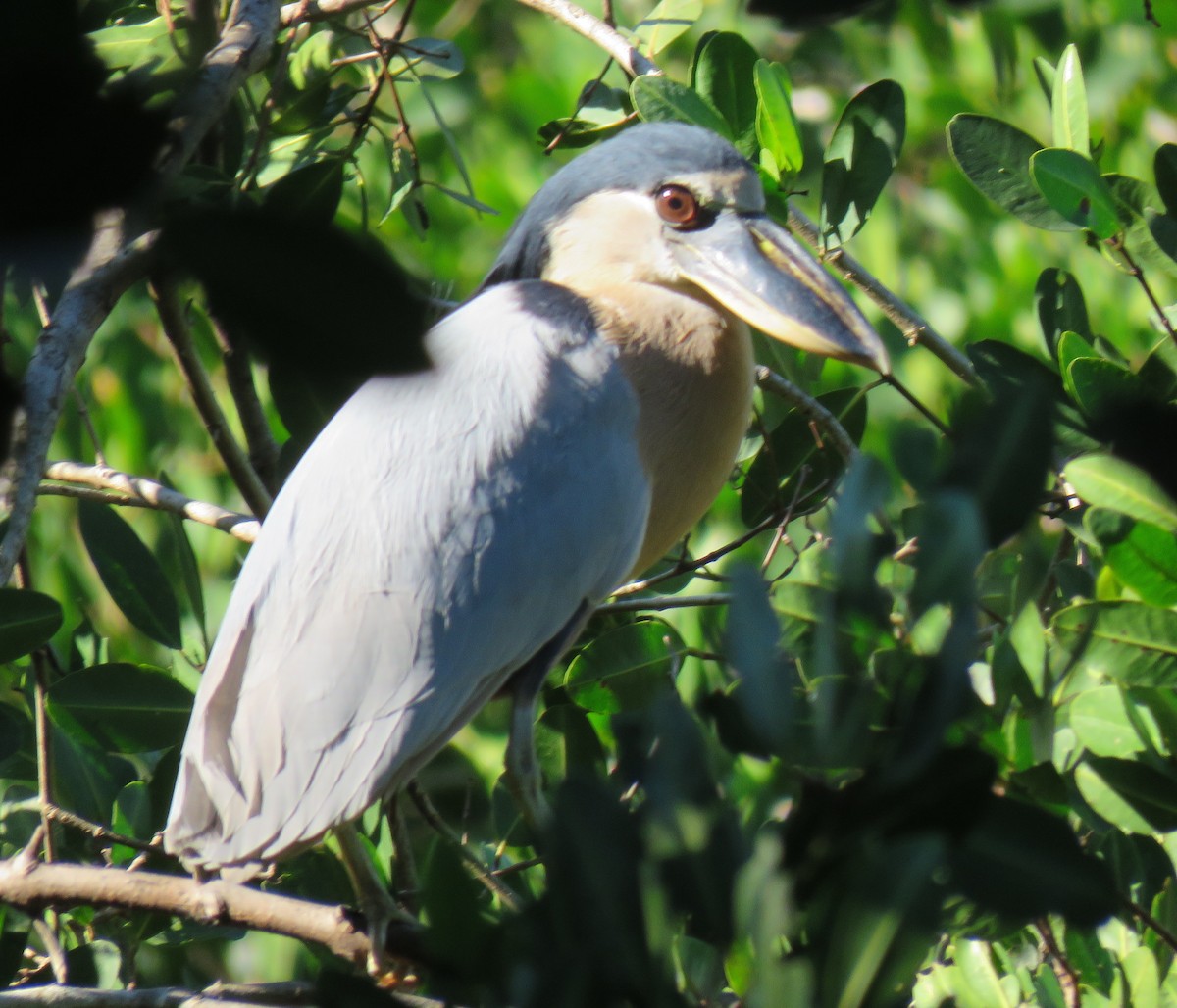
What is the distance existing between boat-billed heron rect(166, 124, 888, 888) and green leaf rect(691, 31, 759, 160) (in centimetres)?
5

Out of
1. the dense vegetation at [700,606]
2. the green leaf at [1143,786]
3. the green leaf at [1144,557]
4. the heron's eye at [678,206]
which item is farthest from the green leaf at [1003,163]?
the green leaf at [1143,786]

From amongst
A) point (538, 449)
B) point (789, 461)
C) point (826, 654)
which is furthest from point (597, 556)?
point (826, 654)

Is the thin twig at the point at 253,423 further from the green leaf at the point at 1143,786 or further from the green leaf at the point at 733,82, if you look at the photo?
the green leaf at the point at 1143,786

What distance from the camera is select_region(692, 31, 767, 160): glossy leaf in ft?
6.66

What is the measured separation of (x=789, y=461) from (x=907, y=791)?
1.47 metres

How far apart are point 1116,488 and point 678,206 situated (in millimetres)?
1271

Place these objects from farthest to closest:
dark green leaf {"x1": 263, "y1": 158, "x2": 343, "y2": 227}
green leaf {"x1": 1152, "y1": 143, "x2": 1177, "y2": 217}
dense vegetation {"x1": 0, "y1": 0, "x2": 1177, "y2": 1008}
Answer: dark green leaf {"x1": 263, "y1": 158, "x2": 343, "y2": 227}
green leaf {"x1": 1152, "y1": 143, "x2": 1177, "y2": 217}
dense vegetation {"x1": 0, "y1": 0, "x2": 1177, "y2": 1008}

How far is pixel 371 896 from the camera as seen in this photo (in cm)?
178

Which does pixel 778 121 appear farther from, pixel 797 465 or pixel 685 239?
pixel 797 465

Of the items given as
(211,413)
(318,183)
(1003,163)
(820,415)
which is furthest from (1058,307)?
(211,413)

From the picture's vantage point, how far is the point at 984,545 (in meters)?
0.70

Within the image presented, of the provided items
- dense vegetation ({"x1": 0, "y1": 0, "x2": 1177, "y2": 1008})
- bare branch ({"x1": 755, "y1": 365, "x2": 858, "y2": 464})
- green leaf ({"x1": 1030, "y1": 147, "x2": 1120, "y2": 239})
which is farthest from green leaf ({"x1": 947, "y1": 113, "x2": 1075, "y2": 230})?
bare branch ({"x1": 755, "y1": 365, "x2": 858, "y2": 464})

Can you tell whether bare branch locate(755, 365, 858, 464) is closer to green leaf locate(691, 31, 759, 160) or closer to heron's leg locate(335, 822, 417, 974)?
green leaf locate(691, 31, 759, 160)

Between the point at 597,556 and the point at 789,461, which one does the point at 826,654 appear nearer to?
the point at 597,556
